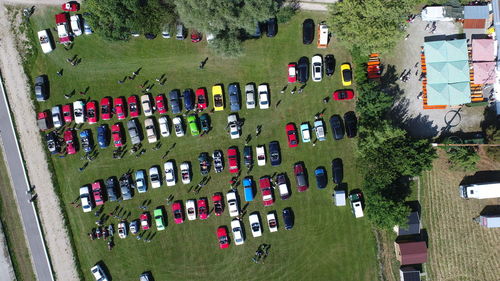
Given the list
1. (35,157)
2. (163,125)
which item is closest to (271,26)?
(163,125)

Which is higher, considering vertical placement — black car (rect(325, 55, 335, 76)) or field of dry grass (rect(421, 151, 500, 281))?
black car (rect(325, 55, 335, 76))

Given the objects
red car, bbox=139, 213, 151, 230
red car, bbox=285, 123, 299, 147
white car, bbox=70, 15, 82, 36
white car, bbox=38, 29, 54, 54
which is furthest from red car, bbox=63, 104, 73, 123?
red car, bbox=285, 123, 299, 147

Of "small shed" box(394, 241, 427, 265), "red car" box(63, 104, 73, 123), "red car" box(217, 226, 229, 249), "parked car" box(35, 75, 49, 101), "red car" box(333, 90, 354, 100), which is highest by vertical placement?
"parked car" box(35, 75, 49, 101)

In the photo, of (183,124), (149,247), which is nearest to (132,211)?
(149,247)

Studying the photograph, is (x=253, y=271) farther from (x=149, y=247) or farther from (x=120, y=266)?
(x=120, y=266)

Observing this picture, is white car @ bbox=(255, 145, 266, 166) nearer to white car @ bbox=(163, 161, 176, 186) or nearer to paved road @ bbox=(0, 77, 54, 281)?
white car @ bbox=(163, 161, 176, 186)

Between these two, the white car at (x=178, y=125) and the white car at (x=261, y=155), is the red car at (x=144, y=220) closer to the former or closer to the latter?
the white car at (x=178, y=125)
